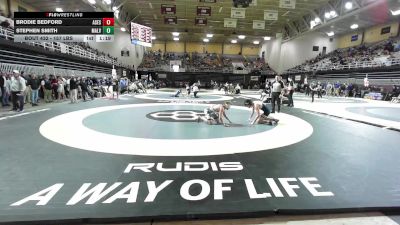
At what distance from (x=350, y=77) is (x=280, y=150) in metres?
31.8

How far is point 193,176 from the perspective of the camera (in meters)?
3.61

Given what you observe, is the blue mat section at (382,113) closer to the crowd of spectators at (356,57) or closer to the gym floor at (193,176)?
the gym floor at (193,176)

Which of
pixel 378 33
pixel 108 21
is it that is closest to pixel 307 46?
pixel 378 33

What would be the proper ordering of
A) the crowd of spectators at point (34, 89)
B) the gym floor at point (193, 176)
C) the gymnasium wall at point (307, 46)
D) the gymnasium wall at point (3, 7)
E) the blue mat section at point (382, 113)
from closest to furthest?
1. the gym floor at point (193, 176)
2. the crowd of spectators at point (34, 89)
3. the blue mat section at point (382, 113)
4. the gymnasium wall at point (3, 7)
5. the gymnasium wall at point (307, 46)

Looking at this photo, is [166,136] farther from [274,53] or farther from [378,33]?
[274,53]

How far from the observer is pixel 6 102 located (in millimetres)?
12086

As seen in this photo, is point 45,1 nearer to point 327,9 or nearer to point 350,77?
point 327,9

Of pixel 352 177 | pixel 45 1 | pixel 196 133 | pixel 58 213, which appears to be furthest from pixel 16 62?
pixel 352 177
